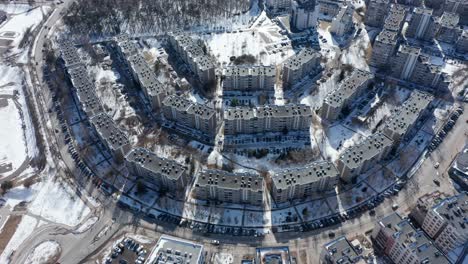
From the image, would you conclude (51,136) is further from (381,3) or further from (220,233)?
(381,3)

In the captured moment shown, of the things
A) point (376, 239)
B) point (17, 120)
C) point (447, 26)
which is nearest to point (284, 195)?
point (376, 239)

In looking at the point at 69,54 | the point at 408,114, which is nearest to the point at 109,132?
the point at 69,54

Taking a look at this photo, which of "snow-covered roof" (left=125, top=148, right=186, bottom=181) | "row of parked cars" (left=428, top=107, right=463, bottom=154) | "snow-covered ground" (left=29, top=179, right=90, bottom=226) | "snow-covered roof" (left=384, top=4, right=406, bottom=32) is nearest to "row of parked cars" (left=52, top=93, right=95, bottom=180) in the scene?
"snow-covered ground" (left=29, top=179, right=90, bottom=226)

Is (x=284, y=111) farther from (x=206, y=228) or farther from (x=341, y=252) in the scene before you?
(x=341, y=252)

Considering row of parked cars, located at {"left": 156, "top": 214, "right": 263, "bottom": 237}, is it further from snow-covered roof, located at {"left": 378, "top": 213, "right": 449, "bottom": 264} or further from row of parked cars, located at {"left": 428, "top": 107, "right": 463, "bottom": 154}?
row of parked cars, located at {"left": 428, "top": 107, "right": 463, "bottom": 154}

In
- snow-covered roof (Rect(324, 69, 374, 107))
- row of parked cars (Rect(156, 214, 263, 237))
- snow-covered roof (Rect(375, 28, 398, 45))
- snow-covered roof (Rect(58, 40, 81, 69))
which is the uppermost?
snow-covered roof (Rect(375, 28, 398, 45))
